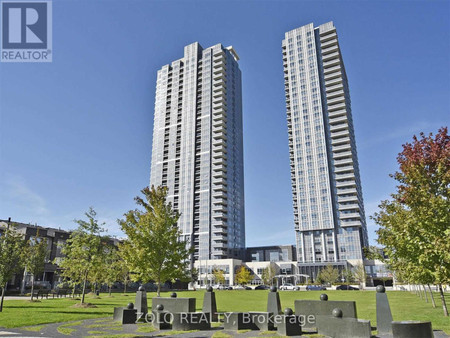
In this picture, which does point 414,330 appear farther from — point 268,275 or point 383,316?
point 268,275

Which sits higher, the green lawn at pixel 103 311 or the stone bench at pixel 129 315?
the stone bench at pixel 129 315

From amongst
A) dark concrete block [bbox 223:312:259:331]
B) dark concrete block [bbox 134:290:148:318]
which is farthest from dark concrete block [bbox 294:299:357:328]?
dark concrete block [bbox 134:290:148:318]

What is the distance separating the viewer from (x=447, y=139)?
17.5 m

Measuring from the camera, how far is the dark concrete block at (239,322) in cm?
1459

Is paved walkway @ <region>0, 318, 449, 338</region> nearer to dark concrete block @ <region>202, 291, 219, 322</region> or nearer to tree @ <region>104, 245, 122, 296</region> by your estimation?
dark concrete block @ <region>202, 291, 219, 322</region>

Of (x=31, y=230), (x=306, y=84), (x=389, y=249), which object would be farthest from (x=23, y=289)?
(x=306, y=84)

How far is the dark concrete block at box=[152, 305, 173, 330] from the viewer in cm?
1541

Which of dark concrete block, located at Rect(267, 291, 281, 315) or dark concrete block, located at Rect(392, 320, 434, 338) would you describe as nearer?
dark concrete block, located at Rect(392, 320, 434, 338)

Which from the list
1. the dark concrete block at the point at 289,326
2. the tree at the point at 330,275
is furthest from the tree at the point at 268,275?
the dark concrete block at the point at 289,326

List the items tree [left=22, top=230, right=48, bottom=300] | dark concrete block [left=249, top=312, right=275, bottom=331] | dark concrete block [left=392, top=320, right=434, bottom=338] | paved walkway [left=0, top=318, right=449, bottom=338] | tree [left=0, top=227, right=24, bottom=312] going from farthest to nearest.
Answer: tree [left=22, top=230, right=48, bottom=300] < tree [left=0, top=227, right=24, bottom=312] < dark concrete block [left=249, top=312, right=275, bottom=331] < paved walkway [left=0, top=318, right=449, bottom=338] < dark concrete block [left=392, top=320, right=434, bottom=338]

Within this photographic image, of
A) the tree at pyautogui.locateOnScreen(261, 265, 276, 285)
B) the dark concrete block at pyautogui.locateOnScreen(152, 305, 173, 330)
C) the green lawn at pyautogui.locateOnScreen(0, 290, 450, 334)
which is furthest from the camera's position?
the tree at pyautogui.locateOnScreen(261, 265, 276, 285)

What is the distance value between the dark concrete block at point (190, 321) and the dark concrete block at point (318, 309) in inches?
168

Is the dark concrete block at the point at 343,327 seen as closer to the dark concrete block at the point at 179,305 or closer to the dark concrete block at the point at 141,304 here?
the dark concrete block at the point at 179,305

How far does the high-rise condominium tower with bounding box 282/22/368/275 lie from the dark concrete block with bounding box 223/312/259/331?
93.8 meters
